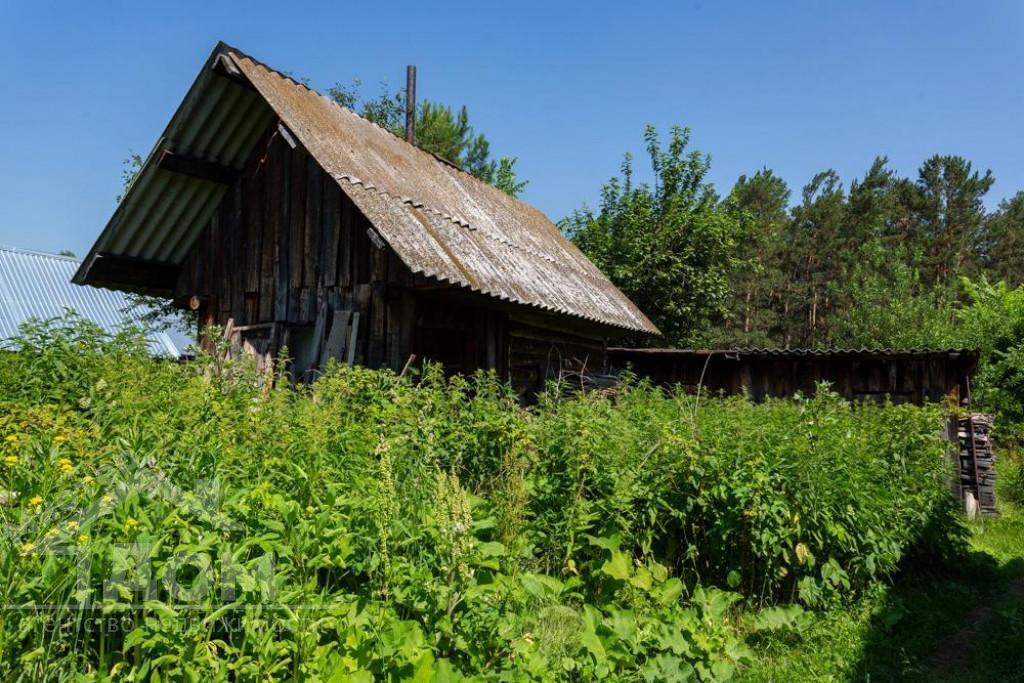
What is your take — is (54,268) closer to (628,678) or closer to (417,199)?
(417,199)

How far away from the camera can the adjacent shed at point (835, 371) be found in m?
11.7

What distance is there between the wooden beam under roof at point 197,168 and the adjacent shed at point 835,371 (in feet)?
22.9

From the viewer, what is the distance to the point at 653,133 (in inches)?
925

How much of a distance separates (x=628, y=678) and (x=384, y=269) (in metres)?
5.43

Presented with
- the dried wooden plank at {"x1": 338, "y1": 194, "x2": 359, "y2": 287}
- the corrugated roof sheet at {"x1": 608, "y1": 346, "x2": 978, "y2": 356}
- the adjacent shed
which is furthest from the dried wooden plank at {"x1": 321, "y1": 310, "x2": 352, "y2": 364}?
the corrugated roof sheet at {"x1": 608, "y1": 346, "x2": 978, "y2": 356}

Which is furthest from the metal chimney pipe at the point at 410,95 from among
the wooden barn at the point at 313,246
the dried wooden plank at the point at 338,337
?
the dried wooden plank at the point at 338,337

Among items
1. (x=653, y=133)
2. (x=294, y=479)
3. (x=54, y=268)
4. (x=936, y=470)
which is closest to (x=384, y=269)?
(x=294, y=479)

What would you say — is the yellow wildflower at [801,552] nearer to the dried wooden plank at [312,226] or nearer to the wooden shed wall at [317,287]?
the wooden shed wall at [317,287]

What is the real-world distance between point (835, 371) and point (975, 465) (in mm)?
2754

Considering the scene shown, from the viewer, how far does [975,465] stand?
10.3 metres

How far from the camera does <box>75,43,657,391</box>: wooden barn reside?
7711 millimetres

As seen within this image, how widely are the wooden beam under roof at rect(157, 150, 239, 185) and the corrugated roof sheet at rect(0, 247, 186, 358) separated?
36.7 ft

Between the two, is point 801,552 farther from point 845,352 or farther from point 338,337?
point 845,352

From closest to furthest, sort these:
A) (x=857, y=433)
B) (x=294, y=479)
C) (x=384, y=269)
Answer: (x=294, y=479), (x=857, y=433), (x=384, y=269)
